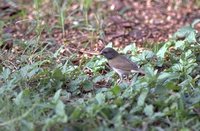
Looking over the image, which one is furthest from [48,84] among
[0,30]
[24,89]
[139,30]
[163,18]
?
[163,18]

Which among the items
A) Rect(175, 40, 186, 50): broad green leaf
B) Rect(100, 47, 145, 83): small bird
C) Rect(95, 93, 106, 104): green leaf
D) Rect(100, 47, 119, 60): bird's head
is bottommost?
Rect(175, 40, 186, 50): broad green leaf

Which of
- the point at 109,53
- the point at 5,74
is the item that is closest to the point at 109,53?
the point at 109,53

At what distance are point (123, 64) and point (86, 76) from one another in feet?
1.15

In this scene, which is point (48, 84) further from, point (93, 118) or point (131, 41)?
point (131, 41)

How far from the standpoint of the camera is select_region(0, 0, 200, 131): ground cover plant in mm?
4645

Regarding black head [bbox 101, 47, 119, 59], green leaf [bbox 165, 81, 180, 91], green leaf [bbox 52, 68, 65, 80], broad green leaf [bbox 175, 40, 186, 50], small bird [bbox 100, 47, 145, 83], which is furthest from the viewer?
broad green leaf [bbox 175, 40, 186, 50]

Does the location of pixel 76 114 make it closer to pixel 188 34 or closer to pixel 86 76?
pixel 86 76

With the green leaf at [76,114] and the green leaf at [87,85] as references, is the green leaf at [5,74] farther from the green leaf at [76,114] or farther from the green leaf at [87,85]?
the green leaf at [76,114]

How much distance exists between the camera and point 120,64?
5.79m

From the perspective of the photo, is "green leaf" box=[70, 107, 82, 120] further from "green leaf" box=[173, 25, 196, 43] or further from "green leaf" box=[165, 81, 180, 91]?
"green leaf" box=[173, 25, 196, 43]

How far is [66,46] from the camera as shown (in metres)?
6.97

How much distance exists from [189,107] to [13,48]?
2.58m

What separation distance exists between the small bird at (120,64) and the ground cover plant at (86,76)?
0.11 m

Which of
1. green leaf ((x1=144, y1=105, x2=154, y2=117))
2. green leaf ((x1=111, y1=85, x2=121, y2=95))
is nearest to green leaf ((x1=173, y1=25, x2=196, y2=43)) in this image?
green leaf ((x1=111, y1=85, x2=121, y2=95))
